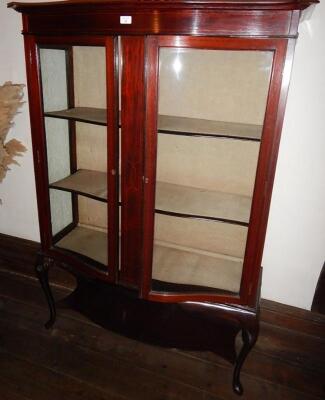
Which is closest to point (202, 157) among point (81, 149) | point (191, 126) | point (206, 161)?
point (206, 161)

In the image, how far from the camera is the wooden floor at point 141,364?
1649mm

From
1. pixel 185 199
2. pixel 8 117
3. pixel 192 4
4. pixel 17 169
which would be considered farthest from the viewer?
pixel 17 169

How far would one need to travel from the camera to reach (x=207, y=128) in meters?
1.35

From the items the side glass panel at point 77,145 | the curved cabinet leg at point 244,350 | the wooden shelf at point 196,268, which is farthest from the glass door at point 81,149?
the curved cabinet leg at point 244,350

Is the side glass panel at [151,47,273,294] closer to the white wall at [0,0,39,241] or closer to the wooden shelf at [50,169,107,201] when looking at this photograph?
the wooden shelf at [50,169,107,201]

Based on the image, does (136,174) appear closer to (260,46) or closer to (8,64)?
(260,46)

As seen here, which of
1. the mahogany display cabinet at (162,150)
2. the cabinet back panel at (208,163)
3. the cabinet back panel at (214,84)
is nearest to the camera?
the mahogany display cabinet at (162,150)

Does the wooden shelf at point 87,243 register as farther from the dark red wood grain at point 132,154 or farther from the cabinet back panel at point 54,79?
the cabinet back panel at point 54,79

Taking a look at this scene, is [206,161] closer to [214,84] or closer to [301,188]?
[214,84]

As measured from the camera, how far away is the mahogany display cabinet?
1094mm

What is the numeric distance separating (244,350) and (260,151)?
36.8 inches

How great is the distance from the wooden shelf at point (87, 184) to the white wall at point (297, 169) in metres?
0.65

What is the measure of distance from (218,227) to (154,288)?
1.43ft

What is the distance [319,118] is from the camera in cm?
150
